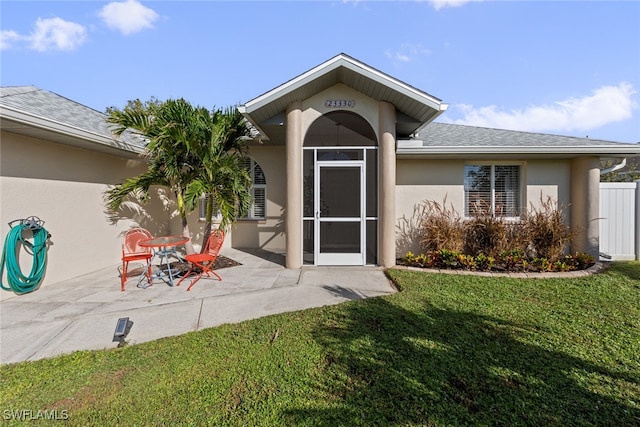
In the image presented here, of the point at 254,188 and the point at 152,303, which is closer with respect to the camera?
the point at 152,303

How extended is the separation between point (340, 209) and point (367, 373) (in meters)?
4.75

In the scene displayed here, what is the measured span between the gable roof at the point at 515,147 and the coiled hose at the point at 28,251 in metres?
8.44

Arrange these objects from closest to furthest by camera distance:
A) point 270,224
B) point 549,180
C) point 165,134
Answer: point 165,134 < point 549,180 < point 270,224

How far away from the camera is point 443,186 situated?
8.41 meters

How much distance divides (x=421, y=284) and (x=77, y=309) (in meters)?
6.28

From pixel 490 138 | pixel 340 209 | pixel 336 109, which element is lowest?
pixel 340 209

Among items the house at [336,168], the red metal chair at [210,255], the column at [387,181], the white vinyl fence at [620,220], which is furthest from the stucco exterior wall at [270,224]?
the white vinyl fence at [620,220]

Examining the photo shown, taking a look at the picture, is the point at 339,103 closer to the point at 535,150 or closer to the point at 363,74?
the point at 363,74

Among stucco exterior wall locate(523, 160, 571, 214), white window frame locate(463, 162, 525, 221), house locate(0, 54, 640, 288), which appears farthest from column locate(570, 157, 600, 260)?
white window frame locate(463, 162, 525, 221)

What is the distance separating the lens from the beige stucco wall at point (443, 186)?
8305 mm

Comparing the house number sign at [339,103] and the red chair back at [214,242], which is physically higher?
the house number sign at [339,103]

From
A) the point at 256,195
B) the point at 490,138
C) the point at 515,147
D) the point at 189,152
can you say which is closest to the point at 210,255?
the point at 189,152

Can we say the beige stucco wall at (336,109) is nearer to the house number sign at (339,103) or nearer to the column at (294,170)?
the house number sign at (339,103)

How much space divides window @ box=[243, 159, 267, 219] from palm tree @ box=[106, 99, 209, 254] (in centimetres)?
311
